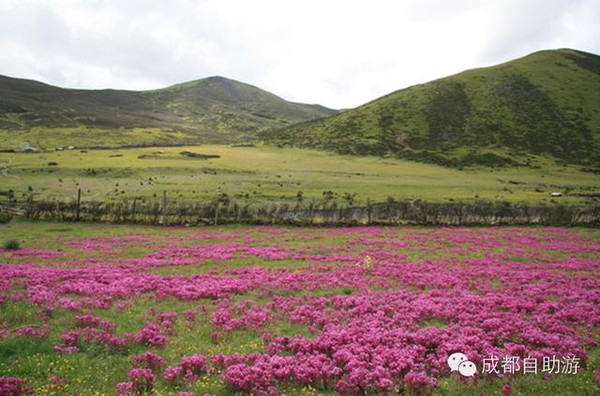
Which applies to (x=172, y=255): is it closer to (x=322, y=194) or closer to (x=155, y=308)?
(x=155, y=308)

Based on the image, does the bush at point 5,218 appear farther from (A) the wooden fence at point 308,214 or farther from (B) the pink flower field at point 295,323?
(B) the pink flower field at point 295,323

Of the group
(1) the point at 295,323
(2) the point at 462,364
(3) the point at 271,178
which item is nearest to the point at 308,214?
(1) the point at 295,323

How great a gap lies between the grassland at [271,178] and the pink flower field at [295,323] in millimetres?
35745

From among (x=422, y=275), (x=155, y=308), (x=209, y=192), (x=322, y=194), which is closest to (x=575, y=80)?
(x=322, y=194)

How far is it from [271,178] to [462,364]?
74.7 metres

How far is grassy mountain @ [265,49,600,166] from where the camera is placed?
138000mm

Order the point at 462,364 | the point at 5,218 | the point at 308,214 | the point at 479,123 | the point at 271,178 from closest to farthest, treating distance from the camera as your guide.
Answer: the point at 462,364 → the point at 5,218 → the point at 308,214 → the point at 271,178 → the point at 479,123

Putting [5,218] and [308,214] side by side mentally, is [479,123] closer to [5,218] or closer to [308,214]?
[308,214]

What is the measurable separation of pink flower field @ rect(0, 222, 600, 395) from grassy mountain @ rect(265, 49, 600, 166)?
366 feet

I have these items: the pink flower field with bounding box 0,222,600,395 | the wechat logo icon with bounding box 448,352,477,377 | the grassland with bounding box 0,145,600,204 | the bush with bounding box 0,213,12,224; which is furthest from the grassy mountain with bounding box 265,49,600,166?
the wechat logo icon with bounding box 448,352,477,377

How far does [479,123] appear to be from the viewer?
158375mm

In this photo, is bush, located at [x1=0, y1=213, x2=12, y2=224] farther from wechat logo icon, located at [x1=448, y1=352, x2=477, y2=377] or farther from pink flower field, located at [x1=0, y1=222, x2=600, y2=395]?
wechat logo icon, located at [x1=448, y1=352, x2=477, y2=377]

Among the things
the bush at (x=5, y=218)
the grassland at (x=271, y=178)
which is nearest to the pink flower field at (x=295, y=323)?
the bush at (x=5, y=218)

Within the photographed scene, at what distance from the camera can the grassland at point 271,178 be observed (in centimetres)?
6550
